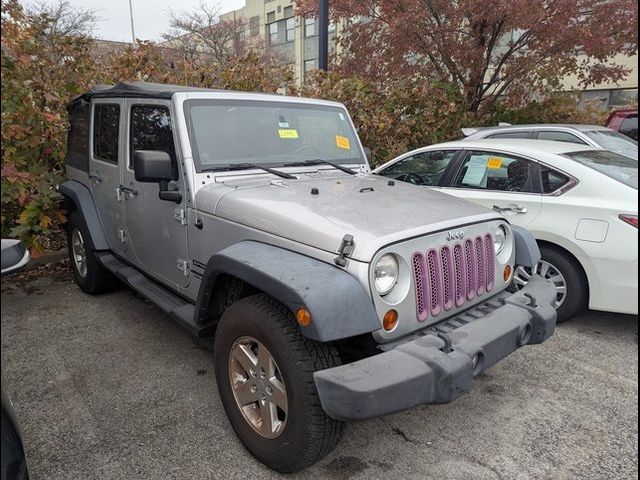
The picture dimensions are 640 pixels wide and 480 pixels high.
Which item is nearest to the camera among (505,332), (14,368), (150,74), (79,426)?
(505,332)

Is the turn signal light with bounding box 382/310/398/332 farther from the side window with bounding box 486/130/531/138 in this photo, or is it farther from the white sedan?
the side window with bounding box 486/130/531/138

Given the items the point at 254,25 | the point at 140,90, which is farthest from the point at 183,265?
the point at 254,25

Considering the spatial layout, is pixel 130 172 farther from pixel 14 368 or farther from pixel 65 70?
pixel 65 70

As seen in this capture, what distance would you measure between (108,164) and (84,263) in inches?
45.2

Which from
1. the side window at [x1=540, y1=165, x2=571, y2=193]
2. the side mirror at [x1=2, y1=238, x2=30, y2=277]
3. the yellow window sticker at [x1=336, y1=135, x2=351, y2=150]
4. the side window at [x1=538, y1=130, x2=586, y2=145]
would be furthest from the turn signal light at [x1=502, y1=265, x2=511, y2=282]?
the side window at [x1=538, y1=130, x2=586, y2=145]

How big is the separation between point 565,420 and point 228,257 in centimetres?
222

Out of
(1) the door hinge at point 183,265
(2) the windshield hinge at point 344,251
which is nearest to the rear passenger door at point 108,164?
(1) the door hinge at point 183,265

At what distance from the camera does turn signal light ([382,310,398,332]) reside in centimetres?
225

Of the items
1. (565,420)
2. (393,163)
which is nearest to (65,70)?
(393,163)

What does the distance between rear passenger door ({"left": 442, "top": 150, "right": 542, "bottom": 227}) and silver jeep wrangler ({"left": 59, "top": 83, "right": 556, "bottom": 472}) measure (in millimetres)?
1125

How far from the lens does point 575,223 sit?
152 inches

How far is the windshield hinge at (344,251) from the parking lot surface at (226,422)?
3.67ft

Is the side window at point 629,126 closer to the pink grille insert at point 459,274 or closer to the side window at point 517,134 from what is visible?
the side window at point 517,134

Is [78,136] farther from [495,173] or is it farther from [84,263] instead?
[495,173]
